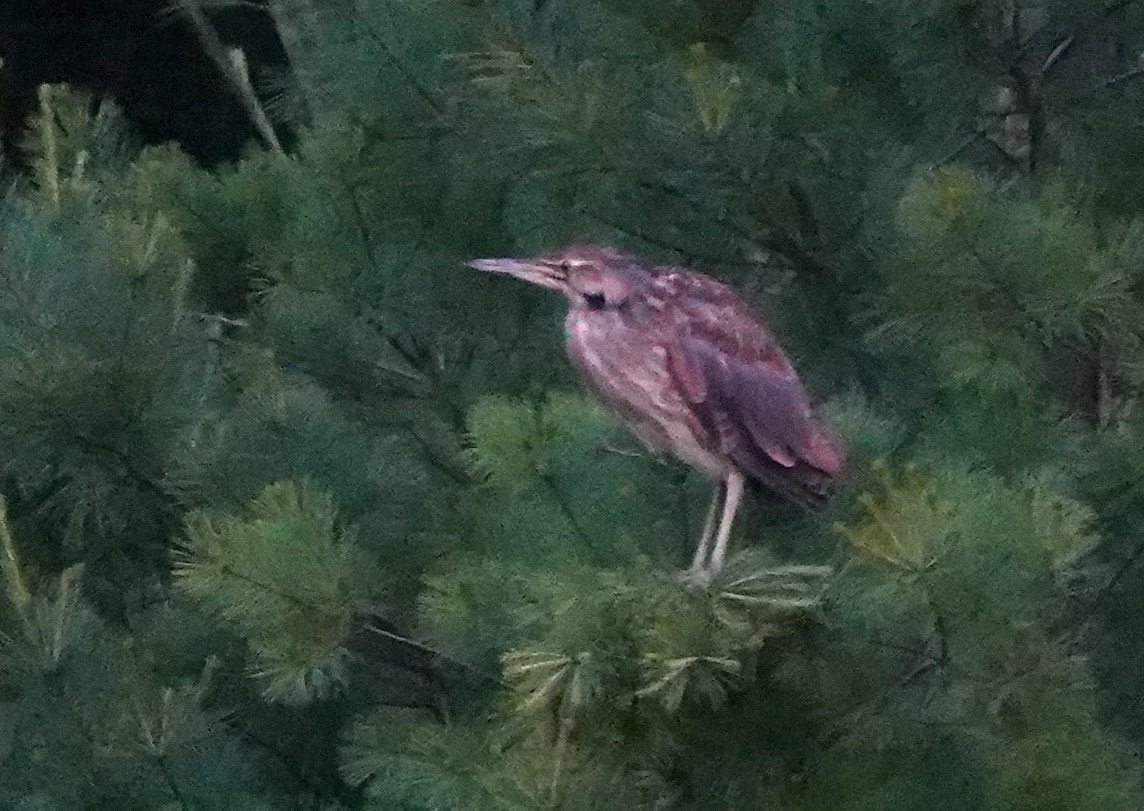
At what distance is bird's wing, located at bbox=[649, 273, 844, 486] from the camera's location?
1.21 metres

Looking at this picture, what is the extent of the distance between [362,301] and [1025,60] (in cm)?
70

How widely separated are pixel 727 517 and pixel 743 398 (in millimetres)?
87

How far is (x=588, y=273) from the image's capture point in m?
1.25

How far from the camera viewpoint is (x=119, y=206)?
73.4 inches

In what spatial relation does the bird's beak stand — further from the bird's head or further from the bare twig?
the bare twig

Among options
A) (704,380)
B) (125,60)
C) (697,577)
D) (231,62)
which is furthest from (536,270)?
(125,60)

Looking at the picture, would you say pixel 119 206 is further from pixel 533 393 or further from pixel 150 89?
pixel 150 89

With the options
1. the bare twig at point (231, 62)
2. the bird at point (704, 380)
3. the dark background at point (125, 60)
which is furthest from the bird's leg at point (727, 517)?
the dark background at point (125, 60)

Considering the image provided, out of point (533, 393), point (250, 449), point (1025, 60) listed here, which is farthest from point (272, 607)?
point (1025, 60)

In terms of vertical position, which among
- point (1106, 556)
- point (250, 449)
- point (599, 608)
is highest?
point (599, 608)

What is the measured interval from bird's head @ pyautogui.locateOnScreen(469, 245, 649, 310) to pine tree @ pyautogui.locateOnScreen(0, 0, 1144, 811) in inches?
3.7

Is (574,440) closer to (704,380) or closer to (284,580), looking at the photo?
(704,380)

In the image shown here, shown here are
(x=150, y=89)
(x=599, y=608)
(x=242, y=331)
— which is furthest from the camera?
(x=150, y=89)

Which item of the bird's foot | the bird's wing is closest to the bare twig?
the bird's wing
